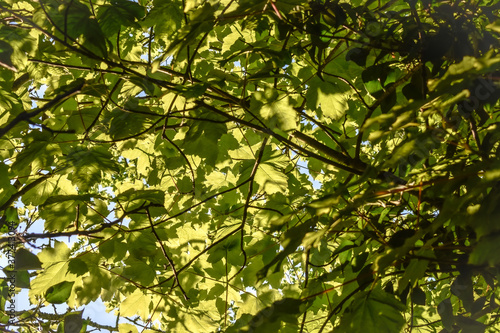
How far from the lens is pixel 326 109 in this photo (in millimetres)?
1799

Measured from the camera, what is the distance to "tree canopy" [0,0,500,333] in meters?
1.10

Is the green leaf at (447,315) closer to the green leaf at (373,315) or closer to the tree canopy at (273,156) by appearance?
the tree canopy at (273,156)

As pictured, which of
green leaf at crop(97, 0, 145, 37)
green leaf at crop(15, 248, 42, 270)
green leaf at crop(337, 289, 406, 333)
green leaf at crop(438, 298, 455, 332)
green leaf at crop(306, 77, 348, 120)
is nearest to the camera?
green leaf at crop(337, 289, 406, 333)

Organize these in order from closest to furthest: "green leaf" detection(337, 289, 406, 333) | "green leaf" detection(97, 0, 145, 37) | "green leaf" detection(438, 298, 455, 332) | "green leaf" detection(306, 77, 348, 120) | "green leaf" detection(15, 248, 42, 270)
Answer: "green leaf" detection(337, 289, 406, 333)
"green leaf" detection(438, 298, 455, 332)
"green leaf" detection(97, 0, 145, 37)
"green leaf" detection(306, 77, 348, 120)
"green leaf" detection(15, 248, 42, 270)

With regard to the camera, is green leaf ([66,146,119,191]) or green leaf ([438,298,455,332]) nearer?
green leaf ([438,298,455,332])

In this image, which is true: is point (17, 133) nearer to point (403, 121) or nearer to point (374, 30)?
point (374, 30)

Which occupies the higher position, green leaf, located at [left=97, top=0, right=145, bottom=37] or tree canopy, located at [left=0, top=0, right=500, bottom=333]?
green leaf, located at [left=97, top=0, right=145, bottom=37]

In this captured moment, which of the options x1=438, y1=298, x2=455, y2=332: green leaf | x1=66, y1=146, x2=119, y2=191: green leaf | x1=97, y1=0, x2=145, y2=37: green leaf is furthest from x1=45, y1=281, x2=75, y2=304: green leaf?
x1=438, y1=298, x2=455, y2=332: green leaf

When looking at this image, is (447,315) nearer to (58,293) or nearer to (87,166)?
(87,166)

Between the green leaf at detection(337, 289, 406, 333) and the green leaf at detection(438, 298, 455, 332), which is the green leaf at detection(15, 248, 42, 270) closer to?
the green leaf at detection(337, 289, 406, 333)

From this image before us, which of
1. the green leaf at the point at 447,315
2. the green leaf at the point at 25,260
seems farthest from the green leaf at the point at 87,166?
the green leaf at the point at 447,315

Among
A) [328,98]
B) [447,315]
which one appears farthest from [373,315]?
[328,98]

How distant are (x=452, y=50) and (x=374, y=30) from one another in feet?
0.96

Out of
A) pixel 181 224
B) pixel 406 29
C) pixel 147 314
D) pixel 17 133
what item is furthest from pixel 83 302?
pixel 406 29
